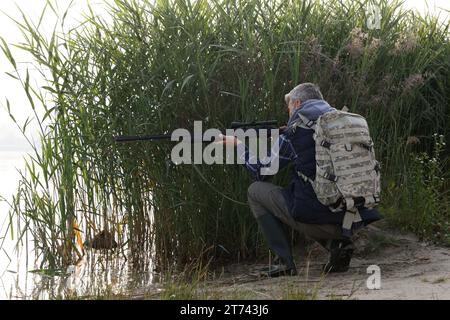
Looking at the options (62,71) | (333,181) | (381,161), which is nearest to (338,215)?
(333,181)

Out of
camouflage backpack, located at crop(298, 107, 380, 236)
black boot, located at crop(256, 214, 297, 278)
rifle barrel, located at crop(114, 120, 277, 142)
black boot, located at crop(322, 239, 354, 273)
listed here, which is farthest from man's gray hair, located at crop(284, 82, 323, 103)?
black boot, located at crop(322, 239, 354, 273)

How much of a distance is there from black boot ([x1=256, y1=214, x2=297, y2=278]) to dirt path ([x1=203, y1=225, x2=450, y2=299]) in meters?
0.11

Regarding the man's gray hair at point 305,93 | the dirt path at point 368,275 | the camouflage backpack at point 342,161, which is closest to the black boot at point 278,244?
the dirt path at point 368,275

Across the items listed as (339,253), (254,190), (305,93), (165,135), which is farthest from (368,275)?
(165,135)

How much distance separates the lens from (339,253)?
555cm

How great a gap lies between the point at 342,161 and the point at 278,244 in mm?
808

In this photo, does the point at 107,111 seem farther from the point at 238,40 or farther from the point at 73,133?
the point at 238,40

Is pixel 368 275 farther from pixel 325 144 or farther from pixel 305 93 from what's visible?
pixel 305 93

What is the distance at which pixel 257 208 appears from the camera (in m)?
5.58

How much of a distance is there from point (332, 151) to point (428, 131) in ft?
8.27

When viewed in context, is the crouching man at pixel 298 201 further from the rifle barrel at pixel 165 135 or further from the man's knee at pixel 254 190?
the rifle barrel at pixel 165 135

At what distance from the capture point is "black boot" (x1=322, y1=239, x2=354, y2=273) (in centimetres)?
554

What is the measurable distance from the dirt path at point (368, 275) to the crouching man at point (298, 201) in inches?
7.6
